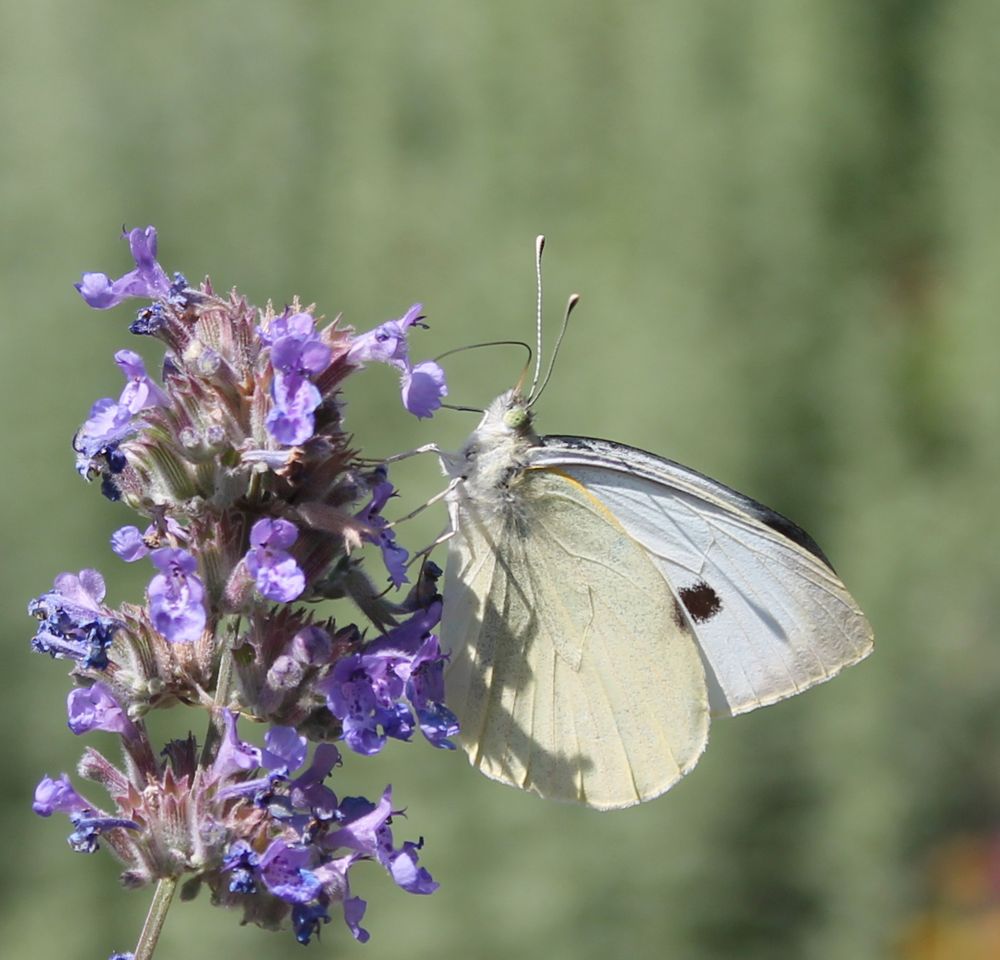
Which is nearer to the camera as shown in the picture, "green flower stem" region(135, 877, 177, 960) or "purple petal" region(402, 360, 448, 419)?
"green flower stem" region(135, 877, 177, 960)

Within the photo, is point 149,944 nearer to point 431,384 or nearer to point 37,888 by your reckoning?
point 431,384

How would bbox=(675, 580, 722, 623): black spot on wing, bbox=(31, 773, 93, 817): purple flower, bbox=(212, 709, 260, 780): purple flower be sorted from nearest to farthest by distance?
bbox=(212, 709, 260, 780): purple flower → bbox=(31, 773, 93, 817): purple flower → bbox=(675, 580, 722, 623): black spot on wing

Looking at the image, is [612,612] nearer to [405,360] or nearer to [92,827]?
[405,360]

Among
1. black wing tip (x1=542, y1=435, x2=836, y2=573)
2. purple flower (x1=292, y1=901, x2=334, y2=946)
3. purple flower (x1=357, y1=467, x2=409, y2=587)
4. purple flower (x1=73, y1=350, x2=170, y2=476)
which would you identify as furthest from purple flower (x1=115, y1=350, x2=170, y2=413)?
black wing tip (x1=542, y1=435, x2=836, y2=573)

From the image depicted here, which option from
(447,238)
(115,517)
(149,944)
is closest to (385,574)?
(115,517)

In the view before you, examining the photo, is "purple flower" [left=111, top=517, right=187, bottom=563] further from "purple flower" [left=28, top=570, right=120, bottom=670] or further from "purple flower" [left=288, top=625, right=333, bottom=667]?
"purple flower" [left=288, top=625, right=333, bottom=667]

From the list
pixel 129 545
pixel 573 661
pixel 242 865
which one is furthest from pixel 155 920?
pixel 573 661
